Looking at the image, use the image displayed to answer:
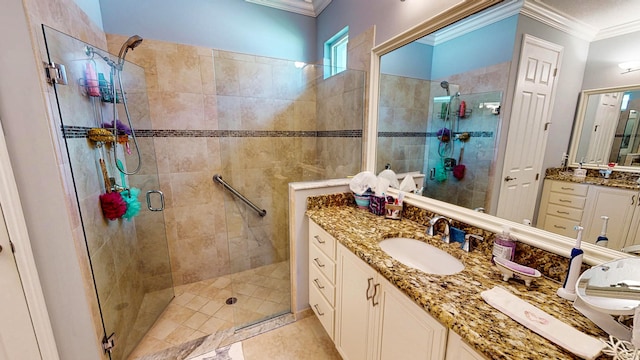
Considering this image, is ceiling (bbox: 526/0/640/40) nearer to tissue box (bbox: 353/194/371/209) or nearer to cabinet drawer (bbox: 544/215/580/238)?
cabinet drawer (bbox: 544/215/580/238)

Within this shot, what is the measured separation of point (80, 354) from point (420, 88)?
2703 millimetres

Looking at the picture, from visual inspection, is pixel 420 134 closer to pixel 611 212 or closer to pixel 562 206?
pixel 562 206

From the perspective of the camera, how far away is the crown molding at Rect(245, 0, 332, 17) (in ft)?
7.55

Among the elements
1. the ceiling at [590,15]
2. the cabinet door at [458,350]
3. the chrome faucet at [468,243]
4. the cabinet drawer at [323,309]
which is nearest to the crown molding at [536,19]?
the ceiling at [590,15]

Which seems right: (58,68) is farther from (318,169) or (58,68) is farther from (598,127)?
(598,127)

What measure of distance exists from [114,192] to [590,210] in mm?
2533

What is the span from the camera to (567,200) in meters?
0.98

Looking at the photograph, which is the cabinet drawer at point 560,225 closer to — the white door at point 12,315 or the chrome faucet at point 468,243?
the chrome faucet at point 468,243

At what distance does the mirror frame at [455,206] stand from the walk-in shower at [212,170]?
15 centimetres

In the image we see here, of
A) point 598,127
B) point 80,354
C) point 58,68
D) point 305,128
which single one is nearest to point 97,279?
point 80,354

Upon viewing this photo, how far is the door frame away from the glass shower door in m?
0.20

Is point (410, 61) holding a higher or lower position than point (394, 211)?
higher

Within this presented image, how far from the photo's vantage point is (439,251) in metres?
1.19

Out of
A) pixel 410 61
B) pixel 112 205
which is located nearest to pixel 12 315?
pixel 112 205
